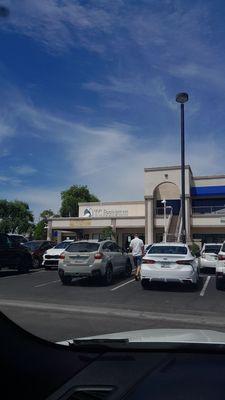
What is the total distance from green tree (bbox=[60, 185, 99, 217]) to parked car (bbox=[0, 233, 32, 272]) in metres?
55.8

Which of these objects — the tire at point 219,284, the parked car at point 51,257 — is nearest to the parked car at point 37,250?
the parked car at point 51,257

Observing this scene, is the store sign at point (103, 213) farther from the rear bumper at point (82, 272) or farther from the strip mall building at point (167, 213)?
the rear bumper at point (82, 272)

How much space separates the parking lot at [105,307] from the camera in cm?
891

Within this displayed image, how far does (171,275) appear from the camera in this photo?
46.4 feet

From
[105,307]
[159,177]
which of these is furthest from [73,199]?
[105,307]

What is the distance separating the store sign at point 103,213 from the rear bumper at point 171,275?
36.3 metres

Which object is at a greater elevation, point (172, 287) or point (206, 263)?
point (206, 263)

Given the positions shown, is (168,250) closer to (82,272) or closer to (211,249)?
(82,272)

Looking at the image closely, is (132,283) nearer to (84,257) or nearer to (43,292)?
(84,257)

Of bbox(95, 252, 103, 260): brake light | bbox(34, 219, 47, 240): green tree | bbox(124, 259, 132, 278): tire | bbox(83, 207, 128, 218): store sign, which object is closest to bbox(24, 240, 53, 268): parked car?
bbox(124, 259, 132, 278): tire

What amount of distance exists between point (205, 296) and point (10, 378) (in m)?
11.9

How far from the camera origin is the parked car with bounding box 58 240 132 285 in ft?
51.8

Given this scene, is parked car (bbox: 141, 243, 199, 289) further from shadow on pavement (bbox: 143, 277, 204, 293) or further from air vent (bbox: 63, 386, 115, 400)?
air vent (bbox: 63, 386, 115, 400)

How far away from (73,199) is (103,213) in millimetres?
26437
